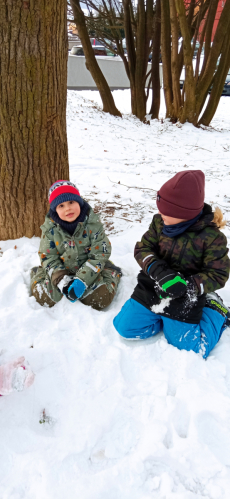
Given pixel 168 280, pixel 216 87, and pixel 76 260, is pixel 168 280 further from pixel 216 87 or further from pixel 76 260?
pixel 216 87

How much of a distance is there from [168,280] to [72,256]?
2.73ft

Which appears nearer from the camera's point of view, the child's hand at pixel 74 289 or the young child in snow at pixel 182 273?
the young child in snow at pixel 182 273

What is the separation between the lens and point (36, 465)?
4.70ft

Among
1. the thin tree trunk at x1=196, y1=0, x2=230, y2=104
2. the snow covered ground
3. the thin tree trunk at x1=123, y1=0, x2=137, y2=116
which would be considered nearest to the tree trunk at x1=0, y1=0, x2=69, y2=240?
the snow covered ground

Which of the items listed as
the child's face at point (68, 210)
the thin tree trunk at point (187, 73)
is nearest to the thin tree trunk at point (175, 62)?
→ the thin tree trunk at point (187, 73)

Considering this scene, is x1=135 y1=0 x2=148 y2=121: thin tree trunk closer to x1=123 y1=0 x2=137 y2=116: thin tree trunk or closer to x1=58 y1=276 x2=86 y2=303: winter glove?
x1=123 y1=0 x2=137 y2=116: thin tree trunk

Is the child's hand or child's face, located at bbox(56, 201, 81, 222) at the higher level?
child's face, located at bbox(56, 201, 81, 222)

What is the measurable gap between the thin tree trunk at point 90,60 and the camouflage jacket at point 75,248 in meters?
7.34

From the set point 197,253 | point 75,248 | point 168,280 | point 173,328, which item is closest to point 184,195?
point 197,253

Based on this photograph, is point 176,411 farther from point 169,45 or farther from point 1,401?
point 169,45

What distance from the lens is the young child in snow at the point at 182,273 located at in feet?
6.01

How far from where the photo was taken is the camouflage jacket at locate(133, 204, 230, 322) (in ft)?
6.15

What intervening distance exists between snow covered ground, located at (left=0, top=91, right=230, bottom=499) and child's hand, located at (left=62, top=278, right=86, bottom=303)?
128 mm

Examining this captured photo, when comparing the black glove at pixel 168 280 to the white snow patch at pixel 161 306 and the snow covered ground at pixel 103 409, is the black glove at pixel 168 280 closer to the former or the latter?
the white snow patch at pixel 161 306
